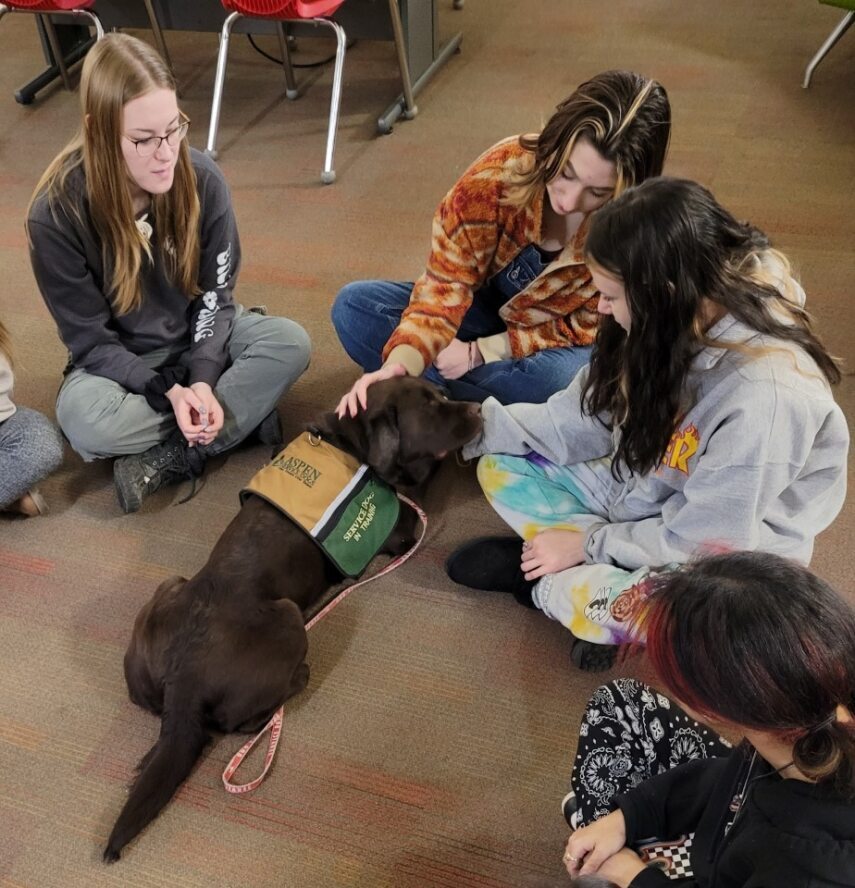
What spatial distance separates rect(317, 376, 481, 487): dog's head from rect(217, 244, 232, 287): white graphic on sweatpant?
514 millimetres

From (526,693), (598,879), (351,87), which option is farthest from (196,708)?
(351,87)

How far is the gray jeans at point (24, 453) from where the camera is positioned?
200 cm

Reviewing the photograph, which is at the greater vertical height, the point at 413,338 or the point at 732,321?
the point at 732,321

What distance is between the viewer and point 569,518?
71.2 inches

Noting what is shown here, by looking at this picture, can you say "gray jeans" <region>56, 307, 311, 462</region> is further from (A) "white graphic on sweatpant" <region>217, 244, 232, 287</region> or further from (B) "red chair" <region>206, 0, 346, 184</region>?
(B) "red chair" <region>206, 0, 346, 184</region>

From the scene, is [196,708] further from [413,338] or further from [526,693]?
[413,338]

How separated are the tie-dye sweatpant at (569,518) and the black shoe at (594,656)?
1.9 inches

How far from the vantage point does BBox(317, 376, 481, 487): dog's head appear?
6.01 feet

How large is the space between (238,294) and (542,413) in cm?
128

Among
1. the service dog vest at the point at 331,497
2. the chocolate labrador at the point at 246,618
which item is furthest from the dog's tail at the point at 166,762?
the service dog vest at the point at 331,497

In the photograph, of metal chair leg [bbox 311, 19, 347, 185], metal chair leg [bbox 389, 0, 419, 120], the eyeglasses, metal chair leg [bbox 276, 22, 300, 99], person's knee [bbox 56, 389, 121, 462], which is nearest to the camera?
the eyeglasses

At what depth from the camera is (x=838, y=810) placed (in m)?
0.89

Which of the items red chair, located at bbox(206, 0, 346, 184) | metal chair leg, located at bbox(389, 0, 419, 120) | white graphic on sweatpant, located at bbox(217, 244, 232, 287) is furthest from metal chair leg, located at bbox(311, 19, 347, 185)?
white graphic on sweatpant, located at bbox(217, 244, 232, 287)

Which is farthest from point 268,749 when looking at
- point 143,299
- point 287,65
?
point 287,65
